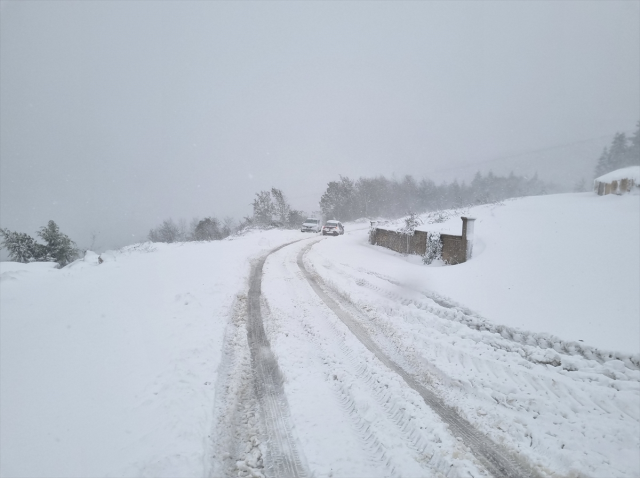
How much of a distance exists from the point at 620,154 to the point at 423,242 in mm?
74301

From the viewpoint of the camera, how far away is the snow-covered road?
2980mm

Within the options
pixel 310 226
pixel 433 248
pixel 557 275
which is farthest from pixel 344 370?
pixel 310 226

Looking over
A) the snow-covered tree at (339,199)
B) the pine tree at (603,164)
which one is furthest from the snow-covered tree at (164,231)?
the pine tree at (603,164)

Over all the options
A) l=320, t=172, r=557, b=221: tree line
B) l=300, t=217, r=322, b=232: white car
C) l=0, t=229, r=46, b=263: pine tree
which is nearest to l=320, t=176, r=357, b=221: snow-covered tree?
l=320, t=172, r=557, b=221: tree line

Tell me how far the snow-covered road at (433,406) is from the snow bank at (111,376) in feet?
2.14

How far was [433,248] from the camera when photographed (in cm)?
1195

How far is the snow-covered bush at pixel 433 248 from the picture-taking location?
1177cm

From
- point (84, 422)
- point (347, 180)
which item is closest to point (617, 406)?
point (84, 422)

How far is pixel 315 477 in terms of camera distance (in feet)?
9.10

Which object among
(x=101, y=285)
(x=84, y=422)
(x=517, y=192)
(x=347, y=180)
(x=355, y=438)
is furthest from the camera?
(x=517, y=192)

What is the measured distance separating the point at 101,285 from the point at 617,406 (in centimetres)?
1262

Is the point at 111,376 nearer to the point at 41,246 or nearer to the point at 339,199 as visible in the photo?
the point at 41,246

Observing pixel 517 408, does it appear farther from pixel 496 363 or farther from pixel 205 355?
pixel 205 355

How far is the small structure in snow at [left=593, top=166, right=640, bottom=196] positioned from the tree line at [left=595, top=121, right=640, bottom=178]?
177ft
